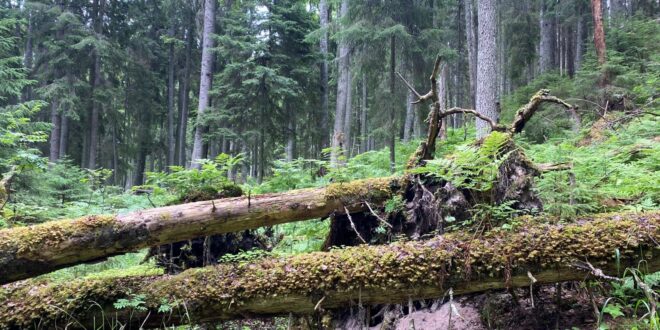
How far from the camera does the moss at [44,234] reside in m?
3.44

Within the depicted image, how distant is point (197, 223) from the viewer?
12.6ft

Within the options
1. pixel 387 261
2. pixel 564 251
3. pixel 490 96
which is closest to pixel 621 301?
pixel 564 251

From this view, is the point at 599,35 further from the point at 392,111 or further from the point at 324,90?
the point at 324,90

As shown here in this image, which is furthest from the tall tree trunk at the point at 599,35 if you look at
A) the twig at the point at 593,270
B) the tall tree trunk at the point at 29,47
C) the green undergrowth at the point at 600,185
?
the tall tree trunk at the point at 29,47

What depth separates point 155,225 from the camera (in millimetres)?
3715

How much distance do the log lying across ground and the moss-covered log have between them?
0.91 feet

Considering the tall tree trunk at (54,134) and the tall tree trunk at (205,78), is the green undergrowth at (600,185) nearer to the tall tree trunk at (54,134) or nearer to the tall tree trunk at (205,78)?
the tall tree trunk at (205,78)

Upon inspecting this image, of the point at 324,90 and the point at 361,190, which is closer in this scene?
the point at 361,190

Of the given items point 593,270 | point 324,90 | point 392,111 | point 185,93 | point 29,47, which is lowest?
point 593,270

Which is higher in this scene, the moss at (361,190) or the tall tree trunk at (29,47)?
the tall tree trunk at (29,47)

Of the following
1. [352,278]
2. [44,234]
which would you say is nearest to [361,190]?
[352,278]

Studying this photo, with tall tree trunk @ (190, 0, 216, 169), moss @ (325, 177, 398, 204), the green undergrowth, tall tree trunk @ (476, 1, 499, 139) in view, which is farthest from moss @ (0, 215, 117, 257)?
tall tree trunk @ (190, 0, 216, 169)

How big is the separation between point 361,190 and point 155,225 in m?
2.12

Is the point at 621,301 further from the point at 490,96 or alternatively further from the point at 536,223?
A: the point at 490,96
